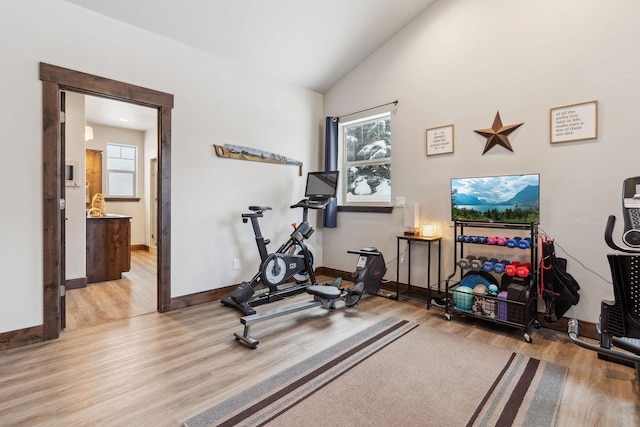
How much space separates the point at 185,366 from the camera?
2.19 meters

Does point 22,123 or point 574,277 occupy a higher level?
point 22,123

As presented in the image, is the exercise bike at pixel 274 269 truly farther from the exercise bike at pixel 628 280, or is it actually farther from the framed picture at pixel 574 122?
the exercise bike at pixel 628 280

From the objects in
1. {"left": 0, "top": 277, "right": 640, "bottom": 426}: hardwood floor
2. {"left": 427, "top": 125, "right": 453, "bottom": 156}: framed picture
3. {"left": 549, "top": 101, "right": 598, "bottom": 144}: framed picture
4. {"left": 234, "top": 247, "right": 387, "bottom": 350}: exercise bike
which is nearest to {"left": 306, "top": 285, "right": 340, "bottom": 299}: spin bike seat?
{"left": 234, "top": 247, "right": 387, "bottom": 350}: exercise bike

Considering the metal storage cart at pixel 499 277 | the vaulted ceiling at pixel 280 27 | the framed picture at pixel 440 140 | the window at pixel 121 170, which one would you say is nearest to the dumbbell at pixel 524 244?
the metal storage cart at pixel 499 277

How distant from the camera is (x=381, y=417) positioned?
168 cm

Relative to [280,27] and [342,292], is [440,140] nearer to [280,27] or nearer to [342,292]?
[342,292]

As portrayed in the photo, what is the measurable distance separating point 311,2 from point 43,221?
10.6 feet

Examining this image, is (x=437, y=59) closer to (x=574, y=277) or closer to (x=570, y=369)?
(x=574, y=277)

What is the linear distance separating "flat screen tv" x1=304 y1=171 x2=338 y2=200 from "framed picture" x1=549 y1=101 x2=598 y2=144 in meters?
2.24

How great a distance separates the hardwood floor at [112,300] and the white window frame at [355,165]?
290 centimetres

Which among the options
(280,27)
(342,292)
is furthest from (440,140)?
(280,27)

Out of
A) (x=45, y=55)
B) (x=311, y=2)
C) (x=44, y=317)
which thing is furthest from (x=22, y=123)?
(x=311, y=2)

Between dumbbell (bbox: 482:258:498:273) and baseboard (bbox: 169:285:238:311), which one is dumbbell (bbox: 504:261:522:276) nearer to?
dumbbell (bbox: 482:258:498:273)

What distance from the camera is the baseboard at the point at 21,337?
2.42m
